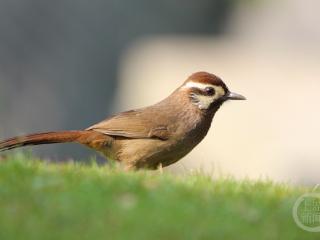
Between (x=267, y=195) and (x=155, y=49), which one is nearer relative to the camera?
(x=267, y=195)

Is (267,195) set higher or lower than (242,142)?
higher

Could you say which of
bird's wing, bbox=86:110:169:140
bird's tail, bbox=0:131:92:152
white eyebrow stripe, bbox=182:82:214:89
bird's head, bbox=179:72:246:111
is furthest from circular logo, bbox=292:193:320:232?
bird's tail, bbox=0:131:92:152

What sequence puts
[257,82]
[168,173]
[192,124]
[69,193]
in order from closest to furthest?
[69,193], [168,173], [192,124], [257,82]

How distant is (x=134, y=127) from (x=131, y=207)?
3.41 metres

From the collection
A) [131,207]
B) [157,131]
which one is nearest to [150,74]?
[157,131]

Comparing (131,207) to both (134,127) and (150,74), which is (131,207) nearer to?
(134,127)

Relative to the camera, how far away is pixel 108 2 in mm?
23844

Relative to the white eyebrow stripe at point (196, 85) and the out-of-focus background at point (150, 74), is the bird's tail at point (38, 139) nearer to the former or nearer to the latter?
the white eyebrow stripe at point (196, 85)

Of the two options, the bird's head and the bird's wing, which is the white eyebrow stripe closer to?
the bird's head

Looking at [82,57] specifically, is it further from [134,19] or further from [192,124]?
[192,124]

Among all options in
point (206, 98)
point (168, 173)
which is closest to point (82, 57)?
point (206, 98)

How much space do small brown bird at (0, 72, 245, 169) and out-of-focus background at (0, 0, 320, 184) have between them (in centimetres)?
921

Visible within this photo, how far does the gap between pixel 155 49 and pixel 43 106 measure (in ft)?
11.0

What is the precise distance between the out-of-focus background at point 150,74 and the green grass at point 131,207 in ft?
39.0
